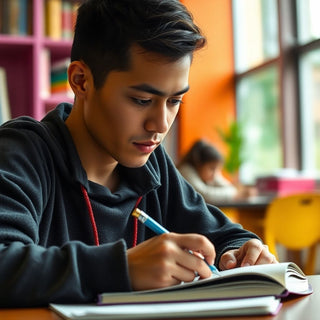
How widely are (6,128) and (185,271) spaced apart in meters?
0.48

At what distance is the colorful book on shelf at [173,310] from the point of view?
Answer: 2.15 feet

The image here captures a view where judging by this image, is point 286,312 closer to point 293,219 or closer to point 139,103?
point 139,103

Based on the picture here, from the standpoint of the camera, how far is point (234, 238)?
1.18 m

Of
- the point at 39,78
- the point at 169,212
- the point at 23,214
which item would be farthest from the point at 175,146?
the point at 23,214

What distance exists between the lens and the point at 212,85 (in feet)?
19.3

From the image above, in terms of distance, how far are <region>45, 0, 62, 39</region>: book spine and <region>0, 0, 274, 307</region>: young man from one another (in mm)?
2212

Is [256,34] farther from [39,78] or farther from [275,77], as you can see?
[39,78]

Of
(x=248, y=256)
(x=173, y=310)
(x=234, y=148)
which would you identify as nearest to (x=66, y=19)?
(x=234, y=148)

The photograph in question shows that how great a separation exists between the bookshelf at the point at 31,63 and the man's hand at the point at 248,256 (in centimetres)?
240

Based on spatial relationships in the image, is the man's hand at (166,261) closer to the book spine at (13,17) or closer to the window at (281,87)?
the book spine at (13,17)

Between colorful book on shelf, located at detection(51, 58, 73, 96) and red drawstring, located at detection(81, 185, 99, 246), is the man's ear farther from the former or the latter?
colorful book on shelf, located at detection(51, 58, 73, 96)

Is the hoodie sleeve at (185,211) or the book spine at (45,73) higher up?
the hoodie sleeve at (185,211)

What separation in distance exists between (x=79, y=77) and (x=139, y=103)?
199mm

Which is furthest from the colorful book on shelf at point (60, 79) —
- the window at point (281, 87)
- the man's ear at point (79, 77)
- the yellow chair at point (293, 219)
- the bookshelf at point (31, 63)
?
the man's ear at point (79, 77)
